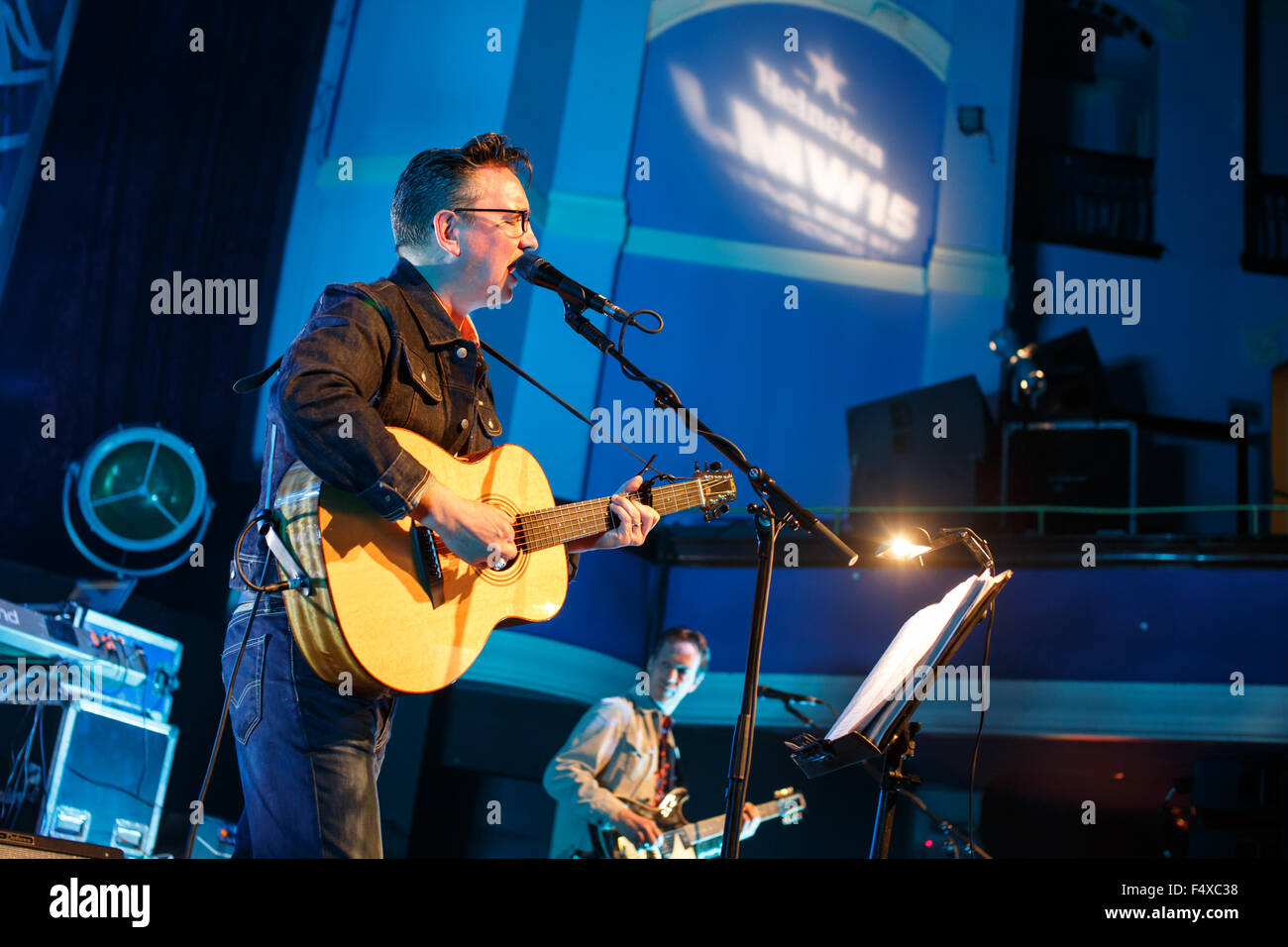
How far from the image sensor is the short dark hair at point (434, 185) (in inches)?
94.6

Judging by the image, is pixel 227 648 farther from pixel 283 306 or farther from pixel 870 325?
pixel 870 325

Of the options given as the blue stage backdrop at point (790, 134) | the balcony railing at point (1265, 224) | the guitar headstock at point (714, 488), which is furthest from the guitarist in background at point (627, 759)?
the balcony railing at point (1265, 224)

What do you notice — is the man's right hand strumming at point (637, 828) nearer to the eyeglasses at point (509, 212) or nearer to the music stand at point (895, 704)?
the music stand at point (895, 704)

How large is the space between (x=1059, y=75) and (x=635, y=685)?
643 cm

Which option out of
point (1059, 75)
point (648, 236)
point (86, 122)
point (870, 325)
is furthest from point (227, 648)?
point (1059, 75)

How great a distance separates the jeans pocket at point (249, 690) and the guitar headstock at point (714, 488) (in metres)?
1.14

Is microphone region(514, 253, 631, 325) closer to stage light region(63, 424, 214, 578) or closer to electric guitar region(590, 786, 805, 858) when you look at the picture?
electric guitar region(590, 786, 805, 858)

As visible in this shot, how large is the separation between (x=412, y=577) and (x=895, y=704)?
951 mm

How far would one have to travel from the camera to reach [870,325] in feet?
25.5

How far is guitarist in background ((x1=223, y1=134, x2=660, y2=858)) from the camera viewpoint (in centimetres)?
193

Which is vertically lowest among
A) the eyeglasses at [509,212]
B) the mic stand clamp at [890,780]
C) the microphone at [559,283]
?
the mic stand clamp at [890,780]

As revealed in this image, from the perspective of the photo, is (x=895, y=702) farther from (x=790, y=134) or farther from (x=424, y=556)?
(x=790, y=134)

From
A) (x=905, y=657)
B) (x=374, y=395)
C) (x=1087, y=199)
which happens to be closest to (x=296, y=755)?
(x=374, y=395)
